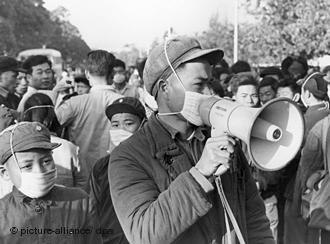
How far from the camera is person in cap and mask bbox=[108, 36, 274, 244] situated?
2016mm

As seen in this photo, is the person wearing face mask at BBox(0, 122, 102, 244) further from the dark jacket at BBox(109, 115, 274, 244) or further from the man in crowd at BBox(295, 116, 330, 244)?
the man in crowd at BBox(295, 116, 330, 244)

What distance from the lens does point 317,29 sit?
16609mm

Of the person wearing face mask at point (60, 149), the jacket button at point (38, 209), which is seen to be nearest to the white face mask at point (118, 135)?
the person wearing face mask at point (60, 149)

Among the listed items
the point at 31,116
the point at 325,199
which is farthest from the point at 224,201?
the point at 31,116

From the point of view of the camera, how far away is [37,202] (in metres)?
3.14

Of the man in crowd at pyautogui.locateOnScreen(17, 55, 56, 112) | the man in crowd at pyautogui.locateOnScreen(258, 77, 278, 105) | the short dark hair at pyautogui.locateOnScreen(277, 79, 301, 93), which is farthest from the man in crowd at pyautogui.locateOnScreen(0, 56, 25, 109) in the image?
the short dark hair at pyautogui.locateOnScreen(277, 79, 301, 93)

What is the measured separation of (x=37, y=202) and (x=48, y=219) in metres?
0.13

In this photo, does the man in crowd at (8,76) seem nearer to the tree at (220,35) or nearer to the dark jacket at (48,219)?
the dark jacket at (48,219)

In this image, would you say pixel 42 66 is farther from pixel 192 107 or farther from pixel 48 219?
pixel 192 107

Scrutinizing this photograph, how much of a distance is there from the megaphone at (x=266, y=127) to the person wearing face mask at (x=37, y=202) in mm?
1366

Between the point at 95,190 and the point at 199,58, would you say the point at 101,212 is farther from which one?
the point at 199,58

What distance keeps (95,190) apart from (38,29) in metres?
43.6

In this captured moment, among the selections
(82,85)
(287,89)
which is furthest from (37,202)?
(82,85)

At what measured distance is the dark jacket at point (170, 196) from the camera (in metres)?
2.02
